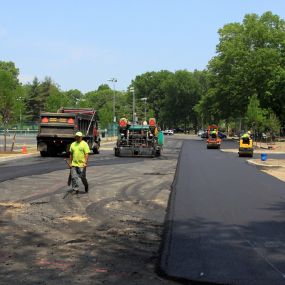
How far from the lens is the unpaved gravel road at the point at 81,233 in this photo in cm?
644

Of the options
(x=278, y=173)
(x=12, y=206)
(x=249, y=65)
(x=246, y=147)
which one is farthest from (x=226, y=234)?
(x=249, y=65)

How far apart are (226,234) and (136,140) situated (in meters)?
24.7

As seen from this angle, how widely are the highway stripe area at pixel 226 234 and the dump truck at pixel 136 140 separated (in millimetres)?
16907

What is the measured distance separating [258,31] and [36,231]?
74589 mm

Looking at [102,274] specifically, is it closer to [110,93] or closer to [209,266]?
[209,266]

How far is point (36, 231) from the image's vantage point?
9086 millimetres

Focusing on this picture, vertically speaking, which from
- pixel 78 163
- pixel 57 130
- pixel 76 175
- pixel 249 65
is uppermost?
pixel 249 65

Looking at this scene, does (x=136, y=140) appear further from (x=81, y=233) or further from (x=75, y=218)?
(x=81, y=233)

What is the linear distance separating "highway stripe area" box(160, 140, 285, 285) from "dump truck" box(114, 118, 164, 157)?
16907mm

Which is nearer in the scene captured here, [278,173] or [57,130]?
[278,173]

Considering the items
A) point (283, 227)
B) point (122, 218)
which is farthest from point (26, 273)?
point (283, 227)

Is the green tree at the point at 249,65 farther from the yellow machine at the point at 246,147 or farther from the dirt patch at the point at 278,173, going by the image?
the dirt patch at the point at 278,173

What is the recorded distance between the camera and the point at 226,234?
8906 millimetres

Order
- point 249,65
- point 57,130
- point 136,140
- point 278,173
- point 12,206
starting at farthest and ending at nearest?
1. point 249,65
2. point 136,140
3. point 57,130
4. point 278,173
5. point 12,206
